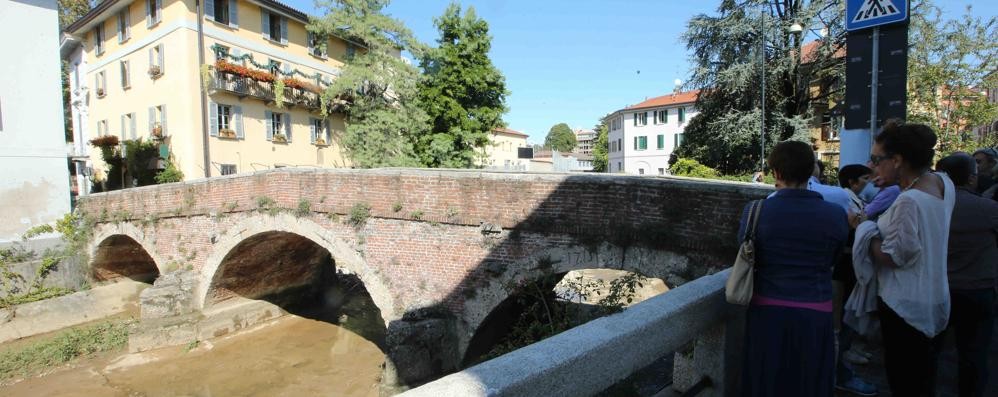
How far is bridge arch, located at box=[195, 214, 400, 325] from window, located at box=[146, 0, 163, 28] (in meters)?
11.7

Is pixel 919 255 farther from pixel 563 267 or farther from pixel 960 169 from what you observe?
pixel 563 267

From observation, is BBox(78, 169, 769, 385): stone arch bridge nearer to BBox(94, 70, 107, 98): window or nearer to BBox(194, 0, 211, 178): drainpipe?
BBox(194, 0, 211, 178): drainpipe

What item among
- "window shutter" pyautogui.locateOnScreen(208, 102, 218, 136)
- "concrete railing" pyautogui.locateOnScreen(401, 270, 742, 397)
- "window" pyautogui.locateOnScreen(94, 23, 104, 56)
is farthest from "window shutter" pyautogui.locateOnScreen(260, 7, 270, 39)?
"concrete railing" pyautogui.locateOnScreen(401, 270, 742, 397)

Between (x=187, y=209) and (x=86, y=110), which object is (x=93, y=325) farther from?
(x=86, y=110)

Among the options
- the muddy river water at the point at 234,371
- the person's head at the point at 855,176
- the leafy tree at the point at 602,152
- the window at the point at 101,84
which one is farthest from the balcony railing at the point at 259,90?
the leafy tree at the point at 602,152

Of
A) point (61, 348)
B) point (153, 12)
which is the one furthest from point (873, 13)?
point (153, 12)

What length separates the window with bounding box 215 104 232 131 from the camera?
1922 centimetres

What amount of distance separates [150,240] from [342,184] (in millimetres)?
7352

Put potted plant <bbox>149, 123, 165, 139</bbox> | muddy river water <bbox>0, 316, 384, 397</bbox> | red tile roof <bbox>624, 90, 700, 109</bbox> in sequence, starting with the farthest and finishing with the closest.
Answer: red tile roof <bbox>624, 90, 700, 109</bbox>, potted plant <bbox>149, 123, 165, 139</bbox>, muddy river water <bbox>0, 316, 384, 397</bbox>

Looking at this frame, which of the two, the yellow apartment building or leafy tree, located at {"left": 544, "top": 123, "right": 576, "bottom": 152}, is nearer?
the yellow apartment building

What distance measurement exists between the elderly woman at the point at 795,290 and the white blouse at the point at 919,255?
0.28 m

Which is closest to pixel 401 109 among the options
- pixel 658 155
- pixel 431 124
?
pixel 431 124

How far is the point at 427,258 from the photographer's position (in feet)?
28.7

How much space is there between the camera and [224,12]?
19.6 meters
